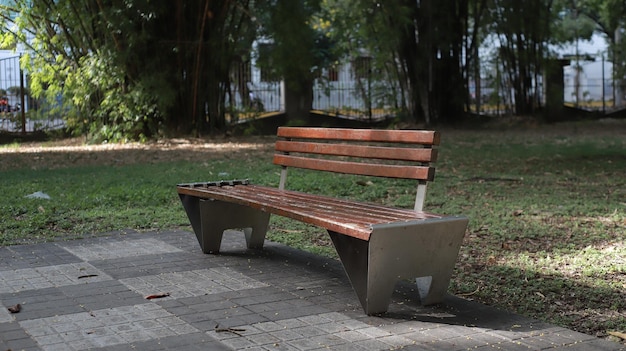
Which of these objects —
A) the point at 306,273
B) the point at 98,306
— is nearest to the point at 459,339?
the point at 306,273

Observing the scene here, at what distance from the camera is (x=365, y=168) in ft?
16.6

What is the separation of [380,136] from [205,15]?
10.6 meters

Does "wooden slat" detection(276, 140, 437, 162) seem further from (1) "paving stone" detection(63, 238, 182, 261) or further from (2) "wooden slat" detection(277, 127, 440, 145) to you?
(1) "paving stone" detection(63, 238, 182, 261)

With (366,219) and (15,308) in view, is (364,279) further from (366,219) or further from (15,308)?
(15,308)

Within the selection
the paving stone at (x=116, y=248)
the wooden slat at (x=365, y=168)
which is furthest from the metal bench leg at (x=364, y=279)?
the paving stone at (x=116, y=248)

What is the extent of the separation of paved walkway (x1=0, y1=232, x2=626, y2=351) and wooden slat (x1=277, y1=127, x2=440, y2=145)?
0.80 meters

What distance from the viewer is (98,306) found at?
4156 mm

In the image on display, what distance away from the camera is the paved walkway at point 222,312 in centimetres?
353

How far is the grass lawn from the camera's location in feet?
14.7

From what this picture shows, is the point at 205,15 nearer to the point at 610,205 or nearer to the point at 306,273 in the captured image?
the point at 610,205

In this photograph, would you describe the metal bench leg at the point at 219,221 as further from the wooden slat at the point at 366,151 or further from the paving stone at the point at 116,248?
the wooden slat at the point at 366,151

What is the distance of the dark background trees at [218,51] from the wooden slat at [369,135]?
8.70 metres

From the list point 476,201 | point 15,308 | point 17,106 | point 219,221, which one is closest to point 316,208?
point 219,221

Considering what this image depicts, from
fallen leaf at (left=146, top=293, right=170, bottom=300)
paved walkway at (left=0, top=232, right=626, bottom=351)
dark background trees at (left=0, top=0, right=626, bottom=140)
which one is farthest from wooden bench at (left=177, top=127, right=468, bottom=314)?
dark background trees at (left=0, top=0, right=626, bottom=140)
